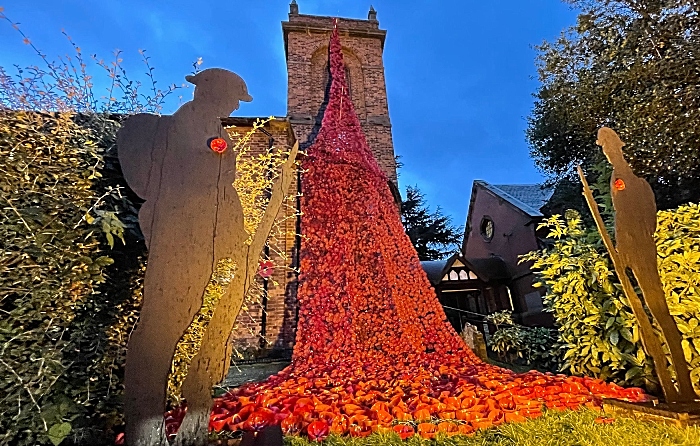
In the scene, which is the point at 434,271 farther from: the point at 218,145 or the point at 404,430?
the point at 218,145

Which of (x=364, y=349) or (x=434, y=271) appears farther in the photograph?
(x=434, y=271)

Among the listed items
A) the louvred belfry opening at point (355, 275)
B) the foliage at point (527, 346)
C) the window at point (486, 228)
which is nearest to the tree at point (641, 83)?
the foliage at point (527, 346)

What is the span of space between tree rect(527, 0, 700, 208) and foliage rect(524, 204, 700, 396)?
10.2 ft

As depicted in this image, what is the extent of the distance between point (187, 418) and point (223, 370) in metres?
0.23

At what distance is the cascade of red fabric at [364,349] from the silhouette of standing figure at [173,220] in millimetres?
759

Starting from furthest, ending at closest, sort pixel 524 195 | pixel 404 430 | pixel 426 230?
pixel 426 230
pixel 524 195
pixel 404 430

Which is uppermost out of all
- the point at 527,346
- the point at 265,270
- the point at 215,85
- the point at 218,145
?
the point at 215,85

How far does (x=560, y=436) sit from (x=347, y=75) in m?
11.4

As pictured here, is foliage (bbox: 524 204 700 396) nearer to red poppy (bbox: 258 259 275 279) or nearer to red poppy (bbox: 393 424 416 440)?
red poppy (bbox: 393 424 416 440)

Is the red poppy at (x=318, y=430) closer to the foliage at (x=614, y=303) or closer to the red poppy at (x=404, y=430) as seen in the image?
the red poppy at (x=404, y=430)

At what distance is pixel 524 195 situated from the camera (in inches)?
567

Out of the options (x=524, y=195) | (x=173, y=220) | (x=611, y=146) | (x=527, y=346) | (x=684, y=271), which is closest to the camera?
(x=173, y=220)

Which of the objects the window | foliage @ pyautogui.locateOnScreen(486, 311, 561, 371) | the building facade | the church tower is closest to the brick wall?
the building facade

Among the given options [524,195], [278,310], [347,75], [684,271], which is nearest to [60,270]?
[684,271]
